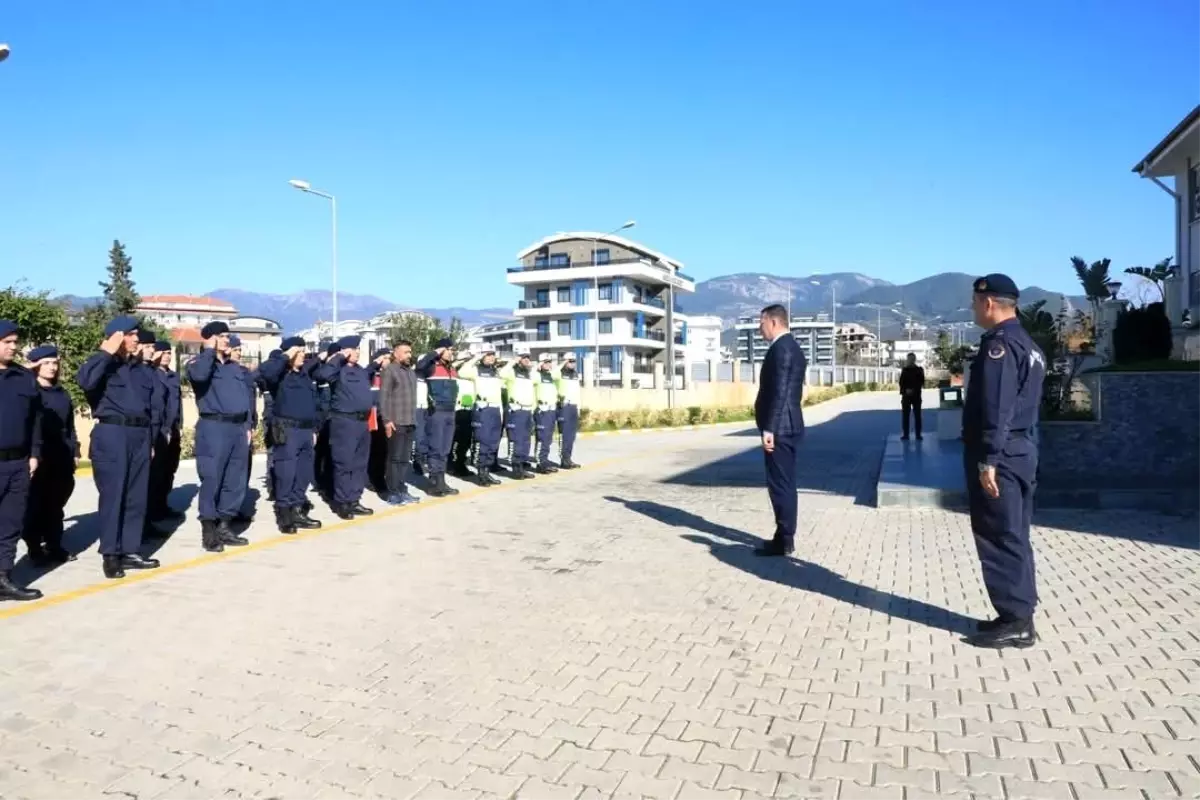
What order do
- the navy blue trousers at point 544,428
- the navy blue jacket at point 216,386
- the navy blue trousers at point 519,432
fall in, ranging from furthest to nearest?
the navy blue trousers at point 544,428, the navy blue trousers at point 519,432, the navy blue jacket at point 216,386

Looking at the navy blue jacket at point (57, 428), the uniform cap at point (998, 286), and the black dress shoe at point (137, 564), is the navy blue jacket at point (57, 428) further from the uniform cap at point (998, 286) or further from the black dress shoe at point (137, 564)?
the uniform cap at point (998, 286)

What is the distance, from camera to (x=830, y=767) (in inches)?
137

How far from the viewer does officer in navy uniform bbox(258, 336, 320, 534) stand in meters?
8.62

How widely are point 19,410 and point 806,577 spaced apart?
5.52 meters

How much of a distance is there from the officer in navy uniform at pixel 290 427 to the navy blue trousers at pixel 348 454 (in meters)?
0.49

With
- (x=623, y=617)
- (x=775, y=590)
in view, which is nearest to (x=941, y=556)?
(x=775, y=590)

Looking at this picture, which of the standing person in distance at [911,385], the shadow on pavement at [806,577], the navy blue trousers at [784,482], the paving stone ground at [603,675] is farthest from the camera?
the standing person in distance at [911,385]

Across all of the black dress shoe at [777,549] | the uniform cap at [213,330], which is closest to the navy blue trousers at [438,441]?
the uniform cap at [213,330]

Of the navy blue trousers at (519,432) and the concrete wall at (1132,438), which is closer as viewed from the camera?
the concrete wall at (1132,438)

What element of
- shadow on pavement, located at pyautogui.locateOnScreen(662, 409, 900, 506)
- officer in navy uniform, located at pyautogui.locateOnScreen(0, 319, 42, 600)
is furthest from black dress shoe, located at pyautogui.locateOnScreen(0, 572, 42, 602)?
shadow on pavement, located at pyautogui.locateOnScreen(662, 409, 900, 506)

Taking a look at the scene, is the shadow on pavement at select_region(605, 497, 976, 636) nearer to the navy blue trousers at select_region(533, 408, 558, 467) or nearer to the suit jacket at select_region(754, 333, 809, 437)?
the suit jacket at select_region(754, 333, 809, 437)

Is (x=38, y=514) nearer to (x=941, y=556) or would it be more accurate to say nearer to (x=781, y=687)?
(x=781, y=687)

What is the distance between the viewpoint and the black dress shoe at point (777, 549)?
753cm

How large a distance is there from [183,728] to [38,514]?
4259mm
